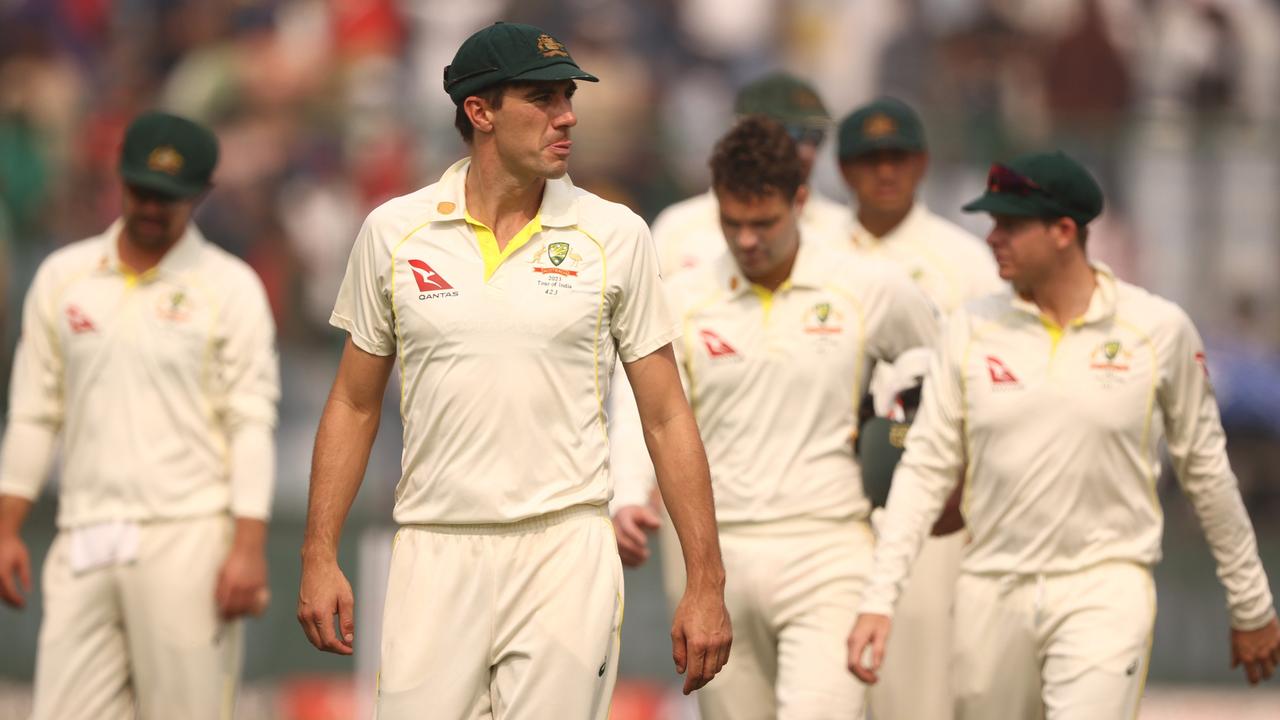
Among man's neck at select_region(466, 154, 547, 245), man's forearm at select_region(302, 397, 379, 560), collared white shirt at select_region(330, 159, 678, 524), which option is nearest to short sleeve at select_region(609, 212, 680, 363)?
collared white shirt at select_region(330, 159, 678, 524)

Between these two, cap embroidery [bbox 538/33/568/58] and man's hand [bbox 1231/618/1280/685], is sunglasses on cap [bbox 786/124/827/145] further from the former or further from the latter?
cap embroidery [bbox 538/33/568/58]

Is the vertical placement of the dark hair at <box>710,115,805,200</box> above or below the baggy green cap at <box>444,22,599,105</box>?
below

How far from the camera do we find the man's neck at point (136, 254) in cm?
716

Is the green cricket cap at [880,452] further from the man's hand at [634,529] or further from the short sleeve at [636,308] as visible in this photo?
the short sleeve at [636,308]

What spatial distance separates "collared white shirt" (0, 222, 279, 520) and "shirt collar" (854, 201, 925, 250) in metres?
2.35

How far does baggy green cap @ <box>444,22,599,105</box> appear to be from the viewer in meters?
4.97

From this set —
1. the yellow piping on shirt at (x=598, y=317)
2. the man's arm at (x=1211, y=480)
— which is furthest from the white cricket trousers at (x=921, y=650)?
the yellow piping on shirt at (x=598, y=317)

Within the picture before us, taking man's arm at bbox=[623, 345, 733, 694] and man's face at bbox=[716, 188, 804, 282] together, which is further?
man's face at bbox=[716, 188, 804, 282]

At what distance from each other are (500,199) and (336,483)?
0.82 m

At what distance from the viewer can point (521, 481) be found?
4.95 metres

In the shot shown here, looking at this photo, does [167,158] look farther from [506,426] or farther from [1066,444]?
[1066,444]

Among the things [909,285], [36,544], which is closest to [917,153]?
[909,285]

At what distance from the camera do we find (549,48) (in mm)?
5039

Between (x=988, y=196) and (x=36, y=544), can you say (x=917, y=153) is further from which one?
(x=36, y=544)
